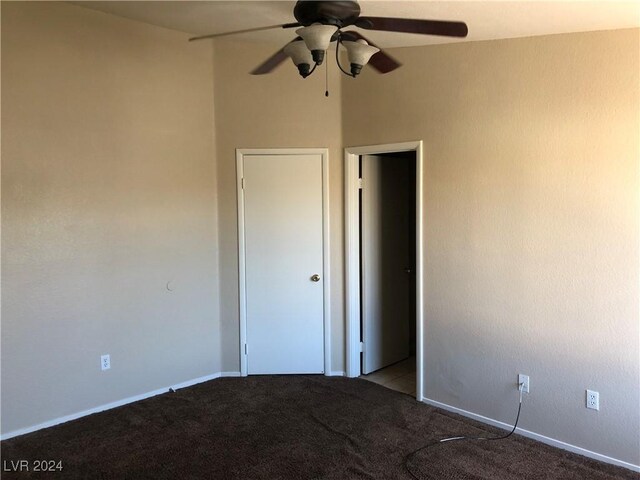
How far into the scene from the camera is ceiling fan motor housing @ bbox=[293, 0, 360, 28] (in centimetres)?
205

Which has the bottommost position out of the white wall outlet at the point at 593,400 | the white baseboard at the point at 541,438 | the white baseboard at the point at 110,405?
the white baseboard at the point at 541,438

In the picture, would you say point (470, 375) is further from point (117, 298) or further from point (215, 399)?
point (117, 298)

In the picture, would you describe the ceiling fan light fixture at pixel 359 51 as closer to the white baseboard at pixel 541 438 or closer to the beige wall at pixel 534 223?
the beige wall at pixel 534 223

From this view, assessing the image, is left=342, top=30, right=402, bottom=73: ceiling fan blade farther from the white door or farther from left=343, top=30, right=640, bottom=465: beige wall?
the white door

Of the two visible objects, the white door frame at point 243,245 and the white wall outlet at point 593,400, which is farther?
the white door frame at point 243,245

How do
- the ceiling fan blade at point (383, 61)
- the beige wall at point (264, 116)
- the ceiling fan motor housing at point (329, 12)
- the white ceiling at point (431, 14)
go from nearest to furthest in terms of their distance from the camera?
A: 1. the ceiling fan motor housing at point (329, 12)
2. the ceiling fan blade at point (383, 61)
3. the white ceiling at point (431, 14)
4. the beige wall at point (264, 116)

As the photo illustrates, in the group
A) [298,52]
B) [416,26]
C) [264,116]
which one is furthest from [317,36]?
[264,116]

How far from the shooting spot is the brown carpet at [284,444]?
2688 mm

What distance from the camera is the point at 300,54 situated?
2287 mm

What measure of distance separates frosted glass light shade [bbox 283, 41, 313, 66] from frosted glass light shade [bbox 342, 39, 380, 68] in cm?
19

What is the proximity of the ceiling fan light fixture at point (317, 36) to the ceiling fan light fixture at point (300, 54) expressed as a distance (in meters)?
0.11

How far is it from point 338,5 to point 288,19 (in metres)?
1.21

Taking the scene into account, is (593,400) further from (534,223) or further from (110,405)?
(110,405)

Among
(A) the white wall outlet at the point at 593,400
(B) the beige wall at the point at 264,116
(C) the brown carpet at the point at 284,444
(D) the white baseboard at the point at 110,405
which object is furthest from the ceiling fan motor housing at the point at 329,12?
(D) the white baseboard at the point at 110,405
